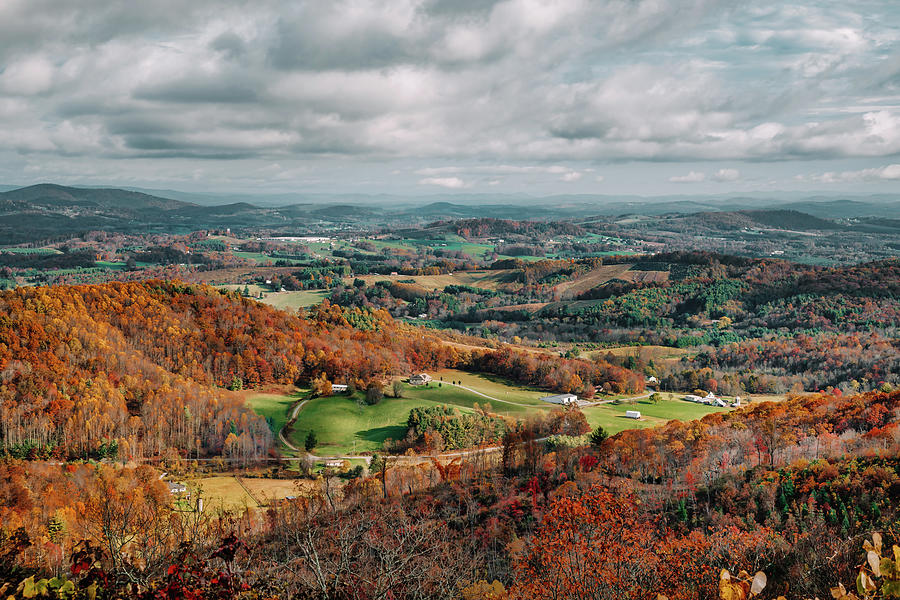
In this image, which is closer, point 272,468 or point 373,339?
point 272,468

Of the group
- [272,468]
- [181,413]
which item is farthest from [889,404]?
[181,413]

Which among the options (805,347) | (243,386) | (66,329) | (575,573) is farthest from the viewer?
(805,347)

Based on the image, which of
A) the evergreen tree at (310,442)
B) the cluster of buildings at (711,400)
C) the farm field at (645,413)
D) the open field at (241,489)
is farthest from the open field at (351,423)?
the cluster of buildings at (711,400)

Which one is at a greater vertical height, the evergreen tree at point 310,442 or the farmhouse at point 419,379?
the farmhouse at point 419,379

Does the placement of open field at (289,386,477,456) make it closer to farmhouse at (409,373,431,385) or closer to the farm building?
farmhouse at (409,373,431,385)

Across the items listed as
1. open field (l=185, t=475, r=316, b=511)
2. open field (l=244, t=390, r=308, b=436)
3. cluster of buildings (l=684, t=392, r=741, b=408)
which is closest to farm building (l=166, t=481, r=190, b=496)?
open field (l=185, t=475, r=316, b=511)

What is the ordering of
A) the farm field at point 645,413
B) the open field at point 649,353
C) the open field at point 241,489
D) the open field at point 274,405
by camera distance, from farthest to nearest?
the open field at point 649,353 < the open field at point 274,405 < the farm field at point 645,413 < the open field at point 241,489

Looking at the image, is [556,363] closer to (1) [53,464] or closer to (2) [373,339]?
(2) [373,339]

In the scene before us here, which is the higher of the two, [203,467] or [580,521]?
[580,521]

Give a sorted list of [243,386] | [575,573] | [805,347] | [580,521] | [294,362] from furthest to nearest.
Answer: [805,347] → [294,362] → [243,386] → [580,521] → [575,573]

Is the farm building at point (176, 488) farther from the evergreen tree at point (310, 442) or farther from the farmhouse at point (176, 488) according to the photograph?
the evergreen tree at point (310, 442)
